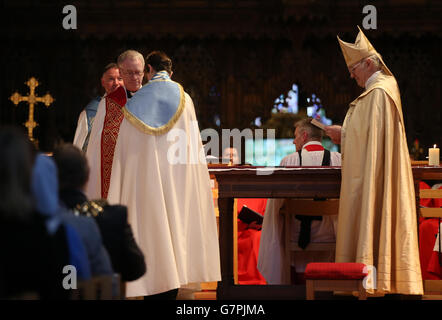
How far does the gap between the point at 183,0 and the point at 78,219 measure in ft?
32.5

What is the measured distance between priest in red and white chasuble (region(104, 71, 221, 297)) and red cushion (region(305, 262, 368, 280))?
0.87 m

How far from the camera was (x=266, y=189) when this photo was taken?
7105mm

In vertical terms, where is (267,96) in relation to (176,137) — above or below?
above

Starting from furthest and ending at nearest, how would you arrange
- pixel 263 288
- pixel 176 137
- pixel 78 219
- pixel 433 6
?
pixel 433 6 → pixel 263 288 → pixel 176 137 → pixel 78 219

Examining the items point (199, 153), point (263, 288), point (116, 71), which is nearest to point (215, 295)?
point (263, 288)

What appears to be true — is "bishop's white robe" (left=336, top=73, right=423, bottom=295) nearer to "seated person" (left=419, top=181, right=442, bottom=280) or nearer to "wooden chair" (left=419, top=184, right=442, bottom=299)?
"wooden chair" (left=419, top=184, right=442, bottom=299)

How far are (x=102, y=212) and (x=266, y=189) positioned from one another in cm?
335

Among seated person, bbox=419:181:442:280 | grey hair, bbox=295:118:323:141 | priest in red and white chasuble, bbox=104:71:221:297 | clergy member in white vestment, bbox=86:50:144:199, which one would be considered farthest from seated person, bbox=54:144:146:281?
seated person, bbox=419:181:442:280

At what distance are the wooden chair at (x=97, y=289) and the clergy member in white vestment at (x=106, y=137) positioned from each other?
3163 millimetres

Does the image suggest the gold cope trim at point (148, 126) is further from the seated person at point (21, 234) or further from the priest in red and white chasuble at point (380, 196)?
the seated person at point (21, 234)

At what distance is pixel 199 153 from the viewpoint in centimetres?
636

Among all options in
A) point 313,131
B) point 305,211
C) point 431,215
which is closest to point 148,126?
point 305,211

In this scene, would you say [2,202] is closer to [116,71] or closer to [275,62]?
[116,71]

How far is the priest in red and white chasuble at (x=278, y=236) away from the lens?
8031 millimetres
